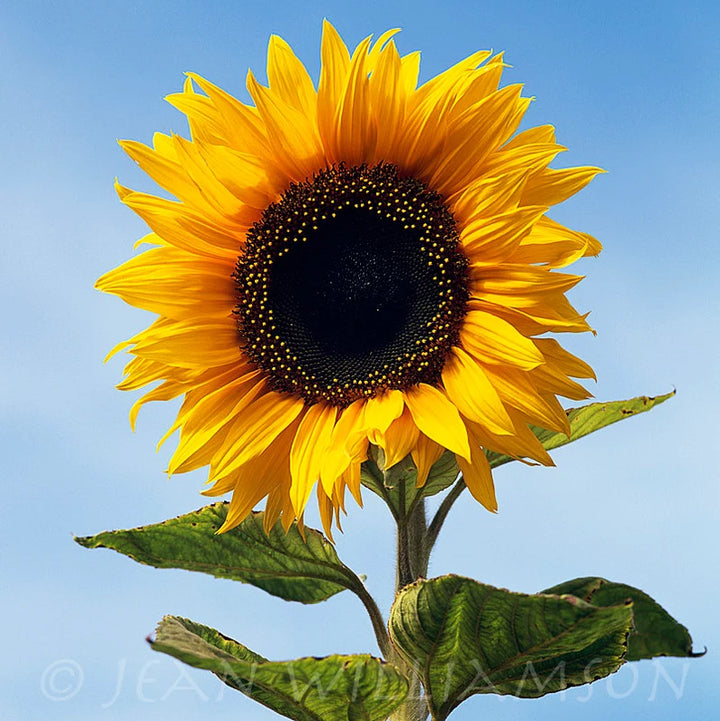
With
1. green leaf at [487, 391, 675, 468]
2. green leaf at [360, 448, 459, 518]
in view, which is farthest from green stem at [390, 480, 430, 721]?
green leaf at [487, 391, 675, 468]

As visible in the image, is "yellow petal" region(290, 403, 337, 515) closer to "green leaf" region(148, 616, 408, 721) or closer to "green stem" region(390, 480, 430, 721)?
"green stem" region(390, 480, 430, 721)

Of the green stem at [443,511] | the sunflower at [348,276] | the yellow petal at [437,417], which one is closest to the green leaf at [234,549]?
the sunflower at [348,276]

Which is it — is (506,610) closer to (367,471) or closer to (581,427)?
(367,471)

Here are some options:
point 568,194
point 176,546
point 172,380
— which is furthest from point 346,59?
point 176,546

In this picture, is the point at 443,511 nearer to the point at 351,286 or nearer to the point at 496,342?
the point at 496,342

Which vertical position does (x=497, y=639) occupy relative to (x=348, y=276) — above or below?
below

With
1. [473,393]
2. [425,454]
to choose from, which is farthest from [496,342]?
[425,454]

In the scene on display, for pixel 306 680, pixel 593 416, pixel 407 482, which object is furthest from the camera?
pixel 593 416

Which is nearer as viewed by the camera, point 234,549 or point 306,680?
point 306,680
